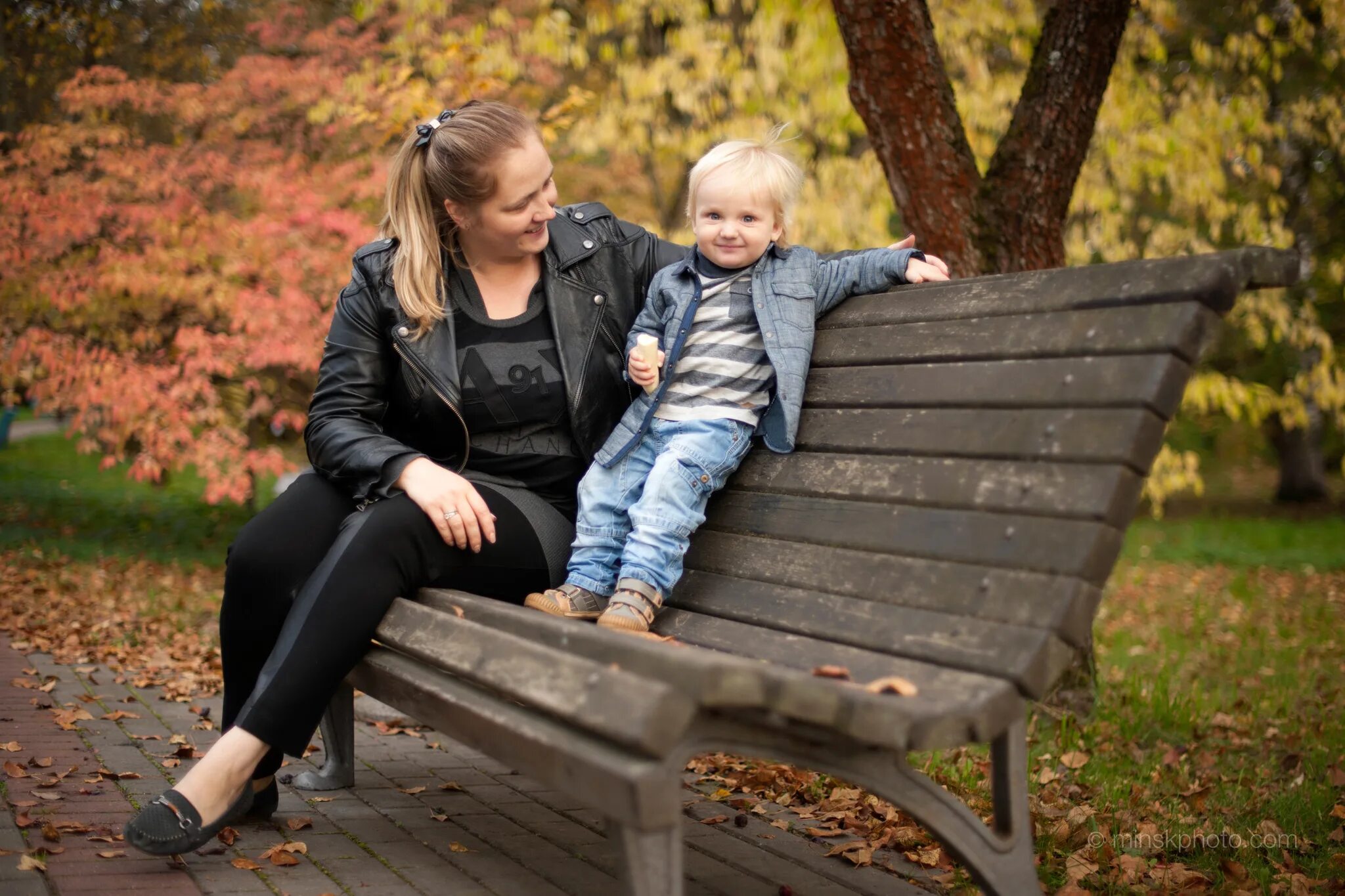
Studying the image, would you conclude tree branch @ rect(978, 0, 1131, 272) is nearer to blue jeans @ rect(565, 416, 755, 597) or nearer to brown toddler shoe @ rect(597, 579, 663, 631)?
blue jeans @ rect(565, 416, 755, 597)

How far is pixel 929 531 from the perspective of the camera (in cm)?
262

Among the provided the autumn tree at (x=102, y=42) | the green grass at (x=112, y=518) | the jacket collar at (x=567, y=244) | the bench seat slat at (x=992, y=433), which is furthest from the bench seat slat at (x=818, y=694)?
the autumn tree at (x=102, y=42)

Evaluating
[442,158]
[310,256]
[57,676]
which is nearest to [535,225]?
[442,158]

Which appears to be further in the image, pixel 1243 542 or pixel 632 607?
pixel 1243 542

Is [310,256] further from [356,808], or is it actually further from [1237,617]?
[1237,617]

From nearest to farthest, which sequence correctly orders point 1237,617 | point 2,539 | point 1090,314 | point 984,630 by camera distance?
point 984,630
point 1090,314
point 1237,617
point 2,539

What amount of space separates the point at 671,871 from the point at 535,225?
6.37ft

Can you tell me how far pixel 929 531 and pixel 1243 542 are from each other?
50.3ft

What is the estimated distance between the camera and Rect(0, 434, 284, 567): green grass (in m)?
11.1

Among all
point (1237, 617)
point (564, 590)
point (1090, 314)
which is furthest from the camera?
point (1237, 617)

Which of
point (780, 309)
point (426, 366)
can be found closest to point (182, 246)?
point (426, 366)

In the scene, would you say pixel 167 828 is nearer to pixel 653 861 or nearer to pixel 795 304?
pixel 653 861

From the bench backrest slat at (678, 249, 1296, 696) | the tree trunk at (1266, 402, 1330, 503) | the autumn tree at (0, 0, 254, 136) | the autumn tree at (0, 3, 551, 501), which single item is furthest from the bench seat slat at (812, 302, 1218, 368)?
the tree trunk at (1266, 402, 1330, 503)

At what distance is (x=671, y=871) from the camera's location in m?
2.06
